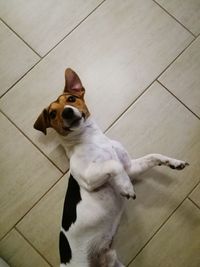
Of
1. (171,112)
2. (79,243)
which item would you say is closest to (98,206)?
(79,243)

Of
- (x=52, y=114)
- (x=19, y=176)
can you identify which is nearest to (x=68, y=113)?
(x=52, y=114)

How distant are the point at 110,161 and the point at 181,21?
101cm

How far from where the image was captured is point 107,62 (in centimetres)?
216

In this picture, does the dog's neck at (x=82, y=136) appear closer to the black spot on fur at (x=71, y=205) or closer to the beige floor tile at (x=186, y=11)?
the black spot on fur at (x=71, y=205)

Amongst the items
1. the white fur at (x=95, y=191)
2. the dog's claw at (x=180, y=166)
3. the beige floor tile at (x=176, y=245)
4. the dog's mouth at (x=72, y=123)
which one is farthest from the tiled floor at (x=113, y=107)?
the dog's mouth at (x=72, y=123)

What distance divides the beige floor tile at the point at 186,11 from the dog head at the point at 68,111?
819 millimetres

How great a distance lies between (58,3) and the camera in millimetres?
2250

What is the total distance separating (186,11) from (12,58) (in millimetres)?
1042

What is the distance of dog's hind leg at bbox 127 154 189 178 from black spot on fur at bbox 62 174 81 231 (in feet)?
0.95

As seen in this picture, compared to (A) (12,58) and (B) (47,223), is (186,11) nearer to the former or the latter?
(A) (12,58)

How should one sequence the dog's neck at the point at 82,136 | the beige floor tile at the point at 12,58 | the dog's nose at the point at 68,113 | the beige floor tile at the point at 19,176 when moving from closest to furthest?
the dog's nose at the point at 68,113 < the dog's neck at the point at 82,136 < the beige floor tile at the point at 19,176 < the beige floor tile at the point at 12,58

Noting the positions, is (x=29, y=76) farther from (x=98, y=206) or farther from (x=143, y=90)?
(x=98, y=206)

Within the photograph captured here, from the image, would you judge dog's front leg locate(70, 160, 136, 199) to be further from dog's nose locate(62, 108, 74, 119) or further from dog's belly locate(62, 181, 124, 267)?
dog's nose locate(62, 108, 74, 119)

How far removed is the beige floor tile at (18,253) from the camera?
193 cm
